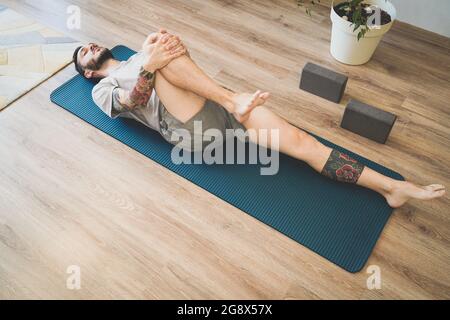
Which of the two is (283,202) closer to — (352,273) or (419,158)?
(352,273)

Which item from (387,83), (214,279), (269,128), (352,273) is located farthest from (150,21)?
(352,273)

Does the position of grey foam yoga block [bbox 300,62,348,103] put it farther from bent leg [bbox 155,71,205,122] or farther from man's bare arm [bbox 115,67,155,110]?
man's bare arm [bbox 115,67,155,110]

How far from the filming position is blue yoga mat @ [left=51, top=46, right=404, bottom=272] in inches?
69.2

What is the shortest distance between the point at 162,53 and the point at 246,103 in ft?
1.50

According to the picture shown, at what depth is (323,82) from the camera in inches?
90.6

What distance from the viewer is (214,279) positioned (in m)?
1.66

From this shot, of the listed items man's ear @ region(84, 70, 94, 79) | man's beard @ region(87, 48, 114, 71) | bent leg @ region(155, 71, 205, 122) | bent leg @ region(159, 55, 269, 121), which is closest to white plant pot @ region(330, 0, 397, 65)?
bent leg @ region(159, 55, 269, 121)

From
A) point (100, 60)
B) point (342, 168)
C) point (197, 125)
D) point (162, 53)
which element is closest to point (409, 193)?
point (342, 168)

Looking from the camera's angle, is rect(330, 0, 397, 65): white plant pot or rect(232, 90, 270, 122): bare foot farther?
rect(330, 0, 397, 65): white plant pot

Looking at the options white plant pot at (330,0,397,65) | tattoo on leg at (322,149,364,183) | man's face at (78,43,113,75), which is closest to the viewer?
tattoo on leg at (322,149,364,183)

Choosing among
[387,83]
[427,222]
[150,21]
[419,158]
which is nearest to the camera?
[427,222]

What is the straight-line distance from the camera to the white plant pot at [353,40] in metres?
2.31

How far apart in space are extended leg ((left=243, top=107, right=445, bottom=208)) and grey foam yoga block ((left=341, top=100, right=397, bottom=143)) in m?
0.32

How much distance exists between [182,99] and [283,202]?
66cm
